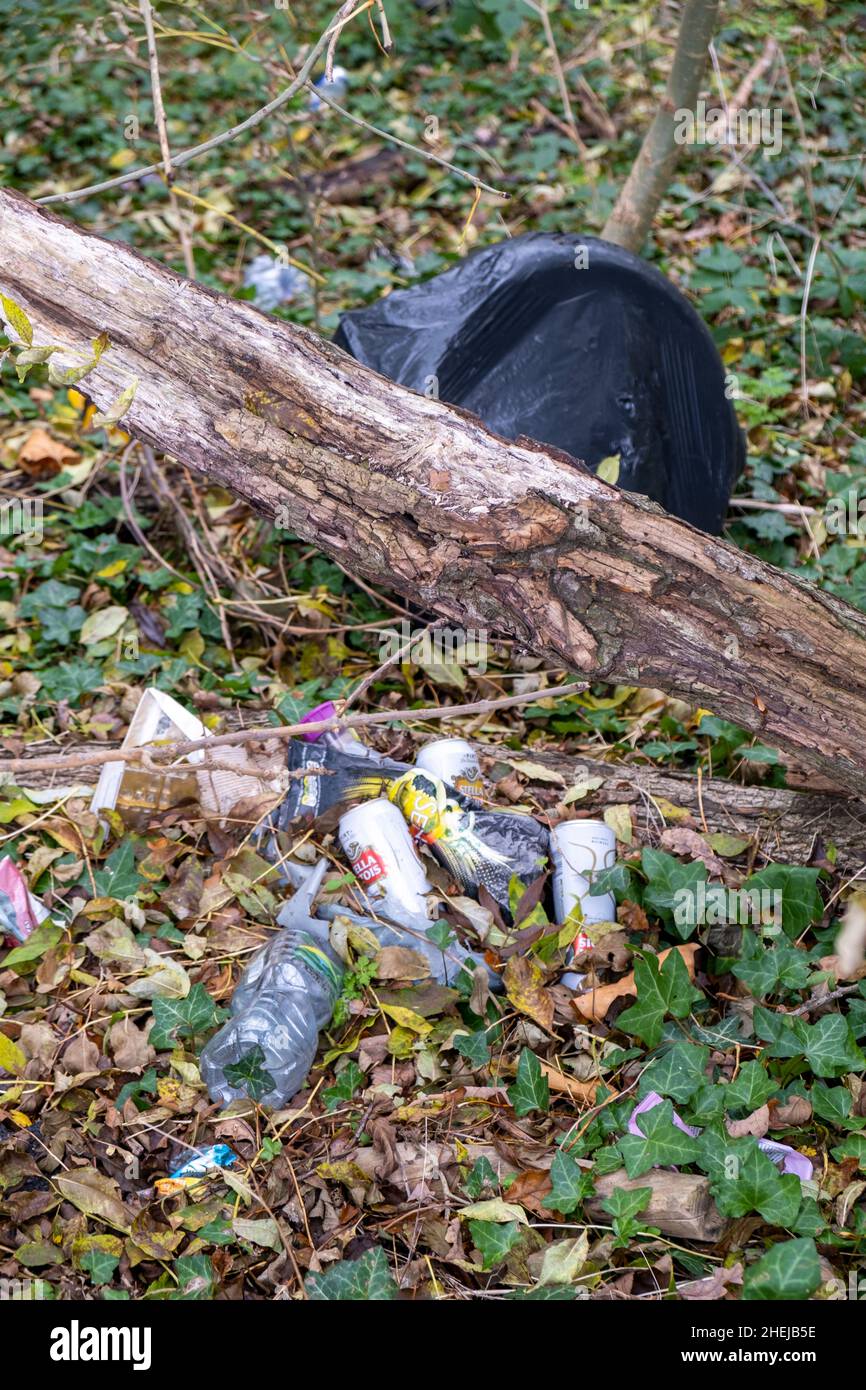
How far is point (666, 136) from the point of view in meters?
3.51

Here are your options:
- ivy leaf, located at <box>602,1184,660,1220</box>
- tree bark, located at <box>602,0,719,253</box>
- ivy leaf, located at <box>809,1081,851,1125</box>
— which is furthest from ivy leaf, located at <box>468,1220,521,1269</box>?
tree bark, located at <box>602,0,719,253</box>

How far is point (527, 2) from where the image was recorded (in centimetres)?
425

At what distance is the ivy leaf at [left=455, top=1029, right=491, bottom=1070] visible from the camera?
6.82ft

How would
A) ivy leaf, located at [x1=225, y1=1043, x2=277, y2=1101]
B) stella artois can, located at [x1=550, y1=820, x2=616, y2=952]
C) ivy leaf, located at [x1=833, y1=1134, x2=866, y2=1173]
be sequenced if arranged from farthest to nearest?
1. stella artois can, located at [x1=550, y1=820, x2=616, y2=952]
2. ivy leaf, located at [x1=225, y1=1043, x2=277, y2=1101]
3. ivy leaf, located at [x1=833, y1=1134, x2=866, y2=1173]

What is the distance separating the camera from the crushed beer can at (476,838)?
92.6 inches

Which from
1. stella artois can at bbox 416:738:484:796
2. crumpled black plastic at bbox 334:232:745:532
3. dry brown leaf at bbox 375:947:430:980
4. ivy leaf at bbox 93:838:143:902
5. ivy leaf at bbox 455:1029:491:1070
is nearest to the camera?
ivy leaf at bbox 455:1029:491:1070

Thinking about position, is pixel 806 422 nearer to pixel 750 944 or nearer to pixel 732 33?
pixel 750 944

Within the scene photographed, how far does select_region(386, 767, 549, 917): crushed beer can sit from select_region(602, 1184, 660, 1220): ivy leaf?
0.68 meters

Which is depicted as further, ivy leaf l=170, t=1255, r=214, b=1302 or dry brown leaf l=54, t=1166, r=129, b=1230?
dry brown leaf l=54, t=1166, r=129, b=1230

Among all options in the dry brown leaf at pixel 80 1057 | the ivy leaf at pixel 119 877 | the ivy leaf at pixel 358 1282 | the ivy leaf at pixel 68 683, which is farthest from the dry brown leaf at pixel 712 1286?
the ivy leaf at pixel 68 683

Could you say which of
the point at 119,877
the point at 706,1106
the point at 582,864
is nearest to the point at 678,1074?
the point at 706,1106

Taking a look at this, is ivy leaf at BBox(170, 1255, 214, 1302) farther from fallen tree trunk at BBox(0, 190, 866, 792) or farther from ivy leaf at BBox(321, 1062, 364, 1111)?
fallen tree trunk at BBox(0, 190, 866, 792)

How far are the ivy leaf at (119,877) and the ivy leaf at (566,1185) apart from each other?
1124mm

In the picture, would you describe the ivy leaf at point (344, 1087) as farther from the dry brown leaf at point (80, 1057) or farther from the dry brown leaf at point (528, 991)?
the dry brown leaf at point (80, 1057)
